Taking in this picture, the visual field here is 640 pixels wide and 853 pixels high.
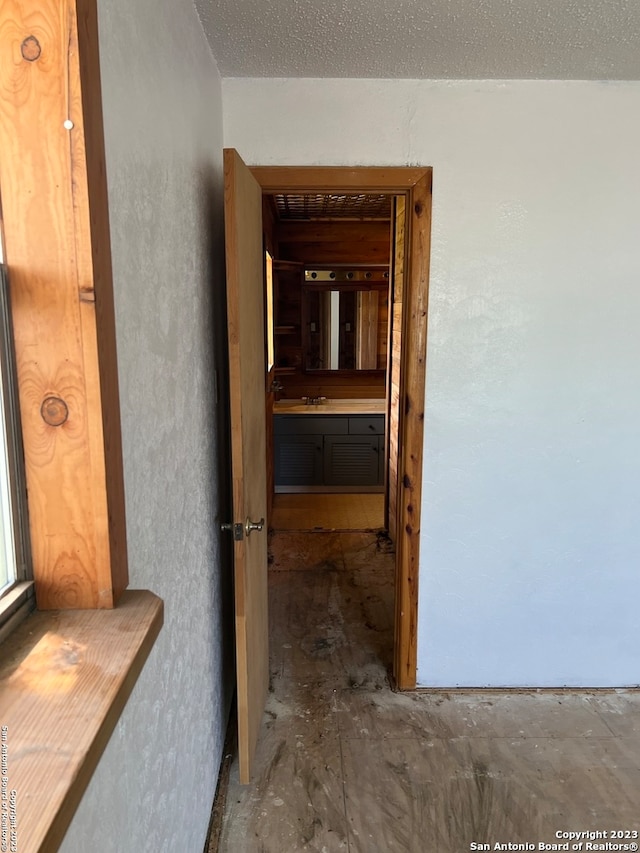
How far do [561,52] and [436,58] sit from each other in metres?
0.41

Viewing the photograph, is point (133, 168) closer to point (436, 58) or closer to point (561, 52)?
point (436, 58)

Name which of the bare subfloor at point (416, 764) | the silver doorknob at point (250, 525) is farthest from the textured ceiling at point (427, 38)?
the bare subfloor at point (416, 764)

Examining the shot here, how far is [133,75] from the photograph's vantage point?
42.1 inches

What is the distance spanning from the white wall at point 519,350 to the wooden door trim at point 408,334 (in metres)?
0.04

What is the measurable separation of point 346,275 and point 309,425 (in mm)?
1451

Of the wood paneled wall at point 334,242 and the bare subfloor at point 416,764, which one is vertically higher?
the wood paneled wall at point 334,242

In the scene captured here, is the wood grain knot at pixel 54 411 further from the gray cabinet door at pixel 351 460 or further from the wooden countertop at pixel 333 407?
the gray cabinet door at pixel 351 460

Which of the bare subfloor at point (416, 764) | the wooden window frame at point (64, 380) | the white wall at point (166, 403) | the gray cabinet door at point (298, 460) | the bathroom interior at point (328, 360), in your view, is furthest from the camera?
the gray cabinet door at point (298, 460)

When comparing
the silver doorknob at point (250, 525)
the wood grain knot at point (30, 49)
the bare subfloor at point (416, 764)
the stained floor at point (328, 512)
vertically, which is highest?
the wood grain knot at point (30, 49)

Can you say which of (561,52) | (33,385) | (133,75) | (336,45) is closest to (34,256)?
(33,385)

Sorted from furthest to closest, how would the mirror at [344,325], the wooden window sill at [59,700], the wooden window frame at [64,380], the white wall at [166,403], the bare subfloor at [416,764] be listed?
1. the mirror at [344,325]
2. the bare subfloor at [416,764]
3. the white wall at [166,403]
4. the wooden window frame at [64,380]
5. the wooden window sill at [59,700]

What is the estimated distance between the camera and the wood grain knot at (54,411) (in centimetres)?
82

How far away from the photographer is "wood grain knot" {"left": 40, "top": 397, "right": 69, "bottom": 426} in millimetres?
817

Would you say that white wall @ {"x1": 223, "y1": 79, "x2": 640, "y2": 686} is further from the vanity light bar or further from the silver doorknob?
the vanity light bar
